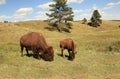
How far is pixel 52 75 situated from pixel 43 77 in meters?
0.82

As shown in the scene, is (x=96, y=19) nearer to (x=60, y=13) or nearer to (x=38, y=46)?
(x=60, y=13)

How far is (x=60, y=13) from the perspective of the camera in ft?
279

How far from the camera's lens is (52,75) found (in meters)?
19.2

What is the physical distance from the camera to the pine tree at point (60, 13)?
277 feet

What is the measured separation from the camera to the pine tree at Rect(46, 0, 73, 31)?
8450 centimetres

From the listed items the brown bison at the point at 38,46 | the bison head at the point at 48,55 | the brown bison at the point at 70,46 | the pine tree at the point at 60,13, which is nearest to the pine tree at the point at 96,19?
the pine tree at the point at 60,13

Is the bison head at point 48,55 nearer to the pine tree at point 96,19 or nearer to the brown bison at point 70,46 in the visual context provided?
the brown bison at point 70,46

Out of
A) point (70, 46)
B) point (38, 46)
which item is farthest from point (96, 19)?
point (38, 46)

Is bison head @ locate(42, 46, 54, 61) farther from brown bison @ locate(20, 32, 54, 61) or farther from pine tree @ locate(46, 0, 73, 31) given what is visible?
pine tree @ locate(46, 0, 73, 31)

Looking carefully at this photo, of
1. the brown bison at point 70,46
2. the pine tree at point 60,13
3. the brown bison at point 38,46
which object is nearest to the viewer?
the brown bison at point 38,46

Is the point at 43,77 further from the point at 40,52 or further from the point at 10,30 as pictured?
the point at 10,30

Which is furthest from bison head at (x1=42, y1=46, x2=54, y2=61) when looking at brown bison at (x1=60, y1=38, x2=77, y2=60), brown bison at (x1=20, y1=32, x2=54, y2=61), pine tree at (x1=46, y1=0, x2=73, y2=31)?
pine tree at (x1=46, y1=0, x2=73, y2=31)

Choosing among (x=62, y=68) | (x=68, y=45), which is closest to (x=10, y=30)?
(x=68, y=45)

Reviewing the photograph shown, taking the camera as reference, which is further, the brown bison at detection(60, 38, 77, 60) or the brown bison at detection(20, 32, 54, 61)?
the brown bison at detection(60, 38, 77, 60)
